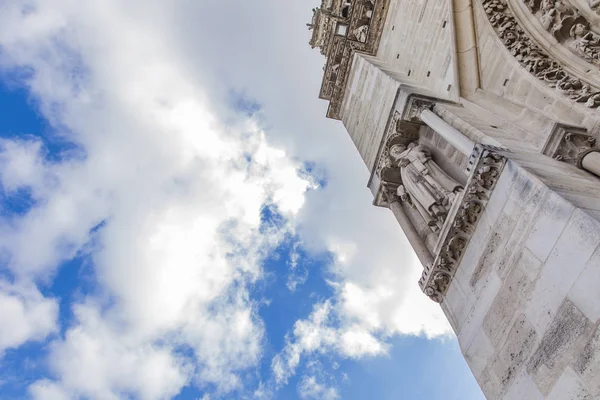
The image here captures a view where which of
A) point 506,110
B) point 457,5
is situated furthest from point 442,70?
point 506,110

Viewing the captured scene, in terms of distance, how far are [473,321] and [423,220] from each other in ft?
11.6

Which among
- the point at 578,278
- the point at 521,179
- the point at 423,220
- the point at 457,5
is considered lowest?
the point at 423,220

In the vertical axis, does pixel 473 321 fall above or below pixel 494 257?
below

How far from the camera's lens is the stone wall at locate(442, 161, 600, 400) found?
4.65m

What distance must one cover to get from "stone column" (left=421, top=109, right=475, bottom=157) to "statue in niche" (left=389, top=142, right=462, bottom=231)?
0.73 meters

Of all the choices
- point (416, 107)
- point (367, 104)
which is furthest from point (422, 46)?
point (416, 107)

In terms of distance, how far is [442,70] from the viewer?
37.4 feet

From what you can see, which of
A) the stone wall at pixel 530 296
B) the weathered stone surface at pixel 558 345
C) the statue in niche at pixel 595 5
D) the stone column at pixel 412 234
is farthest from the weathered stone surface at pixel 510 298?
the statue in niche at pixel 595 5

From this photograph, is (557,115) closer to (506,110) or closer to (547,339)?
(506,110)

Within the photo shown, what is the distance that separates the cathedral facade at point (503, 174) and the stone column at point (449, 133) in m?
0.04

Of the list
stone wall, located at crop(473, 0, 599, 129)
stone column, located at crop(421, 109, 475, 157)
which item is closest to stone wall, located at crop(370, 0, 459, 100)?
stone wall, located at crop(473, 0, 599, 129)

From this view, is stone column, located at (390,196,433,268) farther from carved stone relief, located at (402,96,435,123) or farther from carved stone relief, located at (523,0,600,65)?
carved stone relief, located at (523,0,600,65)

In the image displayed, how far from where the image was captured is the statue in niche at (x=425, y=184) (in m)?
8.38

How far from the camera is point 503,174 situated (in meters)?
6.34
